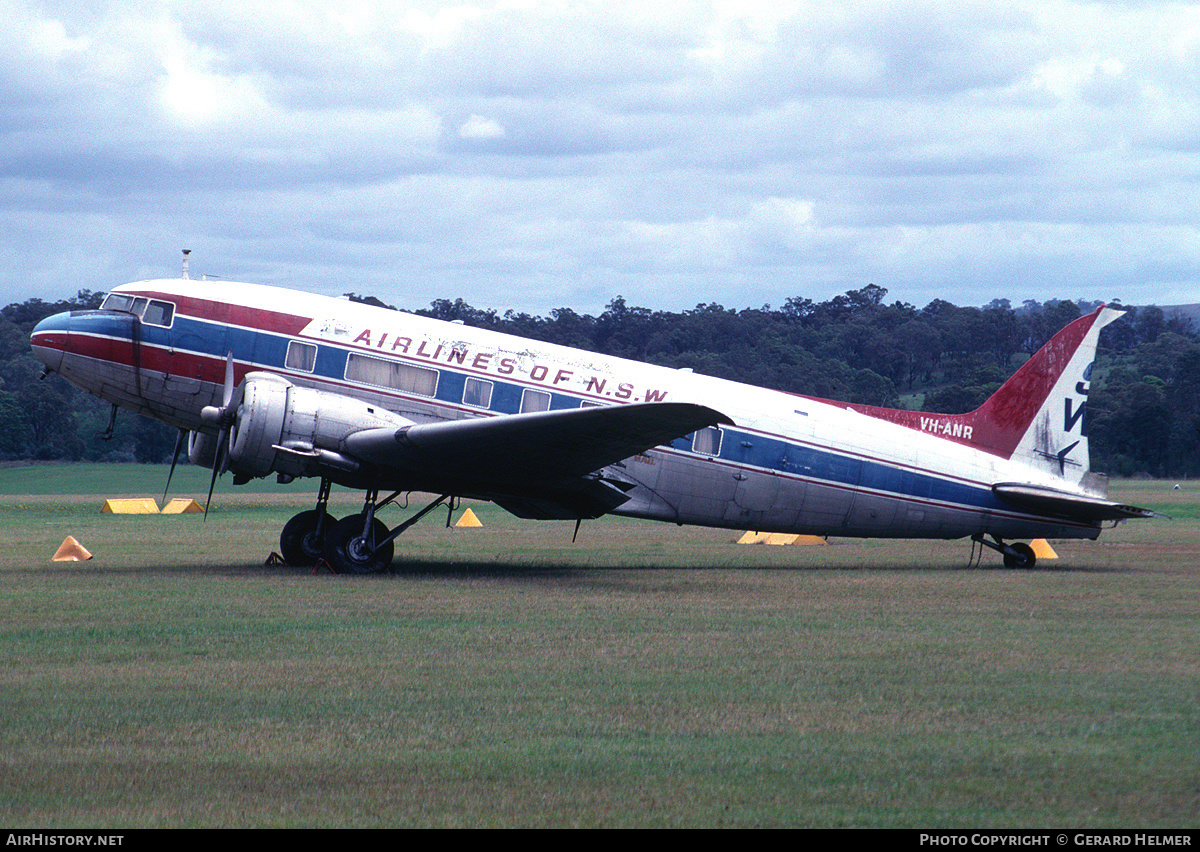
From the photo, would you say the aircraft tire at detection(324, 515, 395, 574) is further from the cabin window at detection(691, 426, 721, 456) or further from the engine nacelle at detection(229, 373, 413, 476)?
the cabin window at detection(691, 426, 721, 456)

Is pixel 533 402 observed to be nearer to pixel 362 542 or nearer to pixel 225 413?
pixel 362 542

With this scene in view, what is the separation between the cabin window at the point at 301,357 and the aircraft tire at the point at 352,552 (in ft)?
8.37

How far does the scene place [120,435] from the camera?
92.9 meters

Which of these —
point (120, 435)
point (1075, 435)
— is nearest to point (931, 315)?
point (120, 435)

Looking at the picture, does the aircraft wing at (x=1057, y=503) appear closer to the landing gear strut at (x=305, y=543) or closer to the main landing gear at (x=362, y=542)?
the main landing gear at (x=362, y=542)

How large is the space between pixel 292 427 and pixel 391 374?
80.0 inches

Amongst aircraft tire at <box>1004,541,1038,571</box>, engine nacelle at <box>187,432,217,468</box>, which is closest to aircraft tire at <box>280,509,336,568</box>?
engine nacelle at <box>187,432,217,468</box>

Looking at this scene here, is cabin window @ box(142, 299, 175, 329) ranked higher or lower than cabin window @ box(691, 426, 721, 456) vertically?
higher

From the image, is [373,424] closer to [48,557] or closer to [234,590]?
[234,590]

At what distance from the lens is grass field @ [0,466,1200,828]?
691 centimetres

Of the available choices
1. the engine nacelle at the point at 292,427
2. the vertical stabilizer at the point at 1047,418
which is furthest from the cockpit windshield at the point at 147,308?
the vertical stabilizer at the point at 1047,418

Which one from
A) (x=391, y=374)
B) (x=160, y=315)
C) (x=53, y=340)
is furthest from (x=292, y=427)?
(x=53, y=340)

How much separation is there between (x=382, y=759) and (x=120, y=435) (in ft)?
303

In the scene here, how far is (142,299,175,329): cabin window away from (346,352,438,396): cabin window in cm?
298
